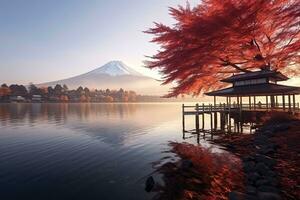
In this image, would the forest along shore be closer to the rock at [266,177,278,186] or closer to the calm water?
the rock at [266,177,278,186]

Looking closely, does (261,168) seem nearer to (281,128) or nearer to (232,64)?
(281,128)

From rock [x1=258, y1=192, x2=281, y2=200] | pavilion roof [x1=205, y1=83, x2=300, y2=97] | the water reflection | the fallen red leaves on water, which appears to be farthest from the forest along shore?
the water reflection

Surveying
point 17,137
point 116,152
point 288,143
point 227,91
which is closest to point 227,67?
point 227,91

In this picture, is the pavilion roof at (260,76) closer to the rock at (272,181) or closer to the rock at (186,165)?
the rock at (186,165)

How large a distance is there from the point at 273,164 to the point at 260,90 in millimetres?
15111

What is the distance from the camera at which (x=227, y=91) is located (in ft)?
95.7

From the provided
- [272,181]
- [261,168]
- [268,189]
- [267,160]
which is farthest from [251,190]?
[267,160]

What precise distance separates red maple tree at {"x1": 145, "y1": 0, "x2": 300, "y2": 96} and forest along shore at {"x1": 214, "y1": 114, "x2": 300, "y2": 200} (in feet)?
30.8

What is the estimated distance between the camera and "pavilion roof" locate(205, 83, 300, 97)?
24.9 meters

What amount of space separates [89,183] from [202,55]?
1842 cm

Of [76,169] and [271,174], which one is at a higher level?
[271,174]

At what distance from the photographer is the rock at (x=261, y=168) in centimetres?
1175

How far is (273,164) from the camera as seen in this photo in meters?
12.8

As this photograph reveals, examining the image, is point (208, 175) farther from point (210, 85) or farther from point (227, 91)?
point (210, 85)
